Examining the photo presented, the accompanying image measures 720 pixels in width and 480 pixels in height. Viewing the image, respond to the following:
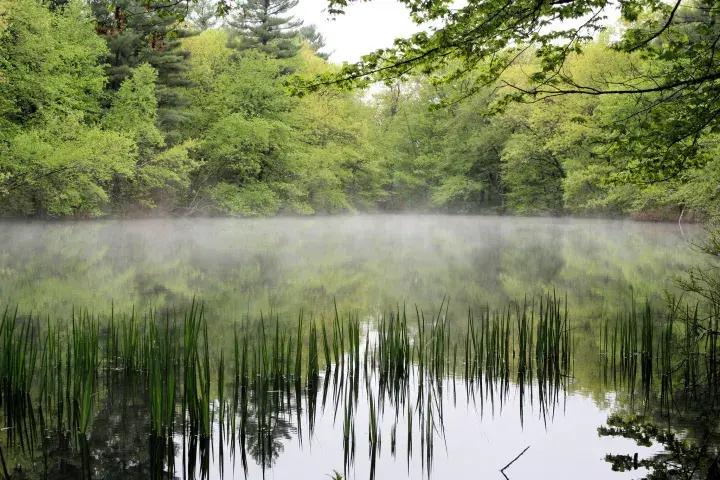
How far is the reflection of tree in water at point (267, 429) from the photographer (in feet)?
13.5

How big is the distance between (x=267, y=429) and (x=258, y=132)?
27892mm

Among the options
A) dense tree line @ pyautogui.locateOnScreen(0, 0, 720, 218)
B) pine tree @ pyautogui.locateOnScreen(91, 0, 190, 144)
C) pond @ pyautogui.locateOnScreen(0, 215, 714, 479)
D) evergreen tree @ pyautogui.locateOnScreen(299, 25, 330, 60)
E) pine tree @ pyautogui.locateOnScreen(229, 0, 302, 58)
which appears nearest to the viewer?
pond @ pyautogui.locateOnScreen(0, 215, 714, 479)

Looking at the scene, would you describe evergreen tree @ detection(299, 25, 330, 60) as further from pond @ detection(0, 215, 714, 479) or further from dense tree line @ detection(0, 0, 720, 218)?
pond @ detection(0, 215, 714, 479)

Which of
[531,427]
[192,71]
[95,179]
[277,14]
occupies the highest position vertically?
[277,14]

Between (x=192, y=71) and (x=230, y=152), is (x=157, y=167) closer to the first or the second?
(x=230, y=152)

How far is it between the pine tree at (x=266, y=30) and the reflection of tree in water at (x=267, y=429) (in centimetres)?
3091

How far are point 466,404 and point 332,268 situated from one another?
10014 mm

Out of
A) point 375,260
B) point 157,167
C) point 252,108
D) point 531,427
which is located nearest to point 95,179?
point 157,167

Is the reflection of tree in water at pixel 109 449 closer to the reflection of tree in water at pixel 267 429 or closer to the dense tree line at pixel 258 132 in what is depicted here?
the reflection of tree in water at pixel 267 429

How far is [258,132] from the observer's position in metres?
31.2

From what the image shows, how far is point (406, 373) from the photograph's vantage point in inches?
211

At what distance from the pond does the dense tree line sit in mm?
A: 6242

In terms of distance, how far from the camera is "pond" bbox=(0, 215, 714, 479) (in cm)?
403

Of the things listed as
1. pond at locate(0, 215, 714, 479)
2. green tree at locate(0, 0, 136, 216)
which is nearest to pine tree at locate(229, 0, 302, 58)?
green tree at locate(0, 0, 136, 216)
